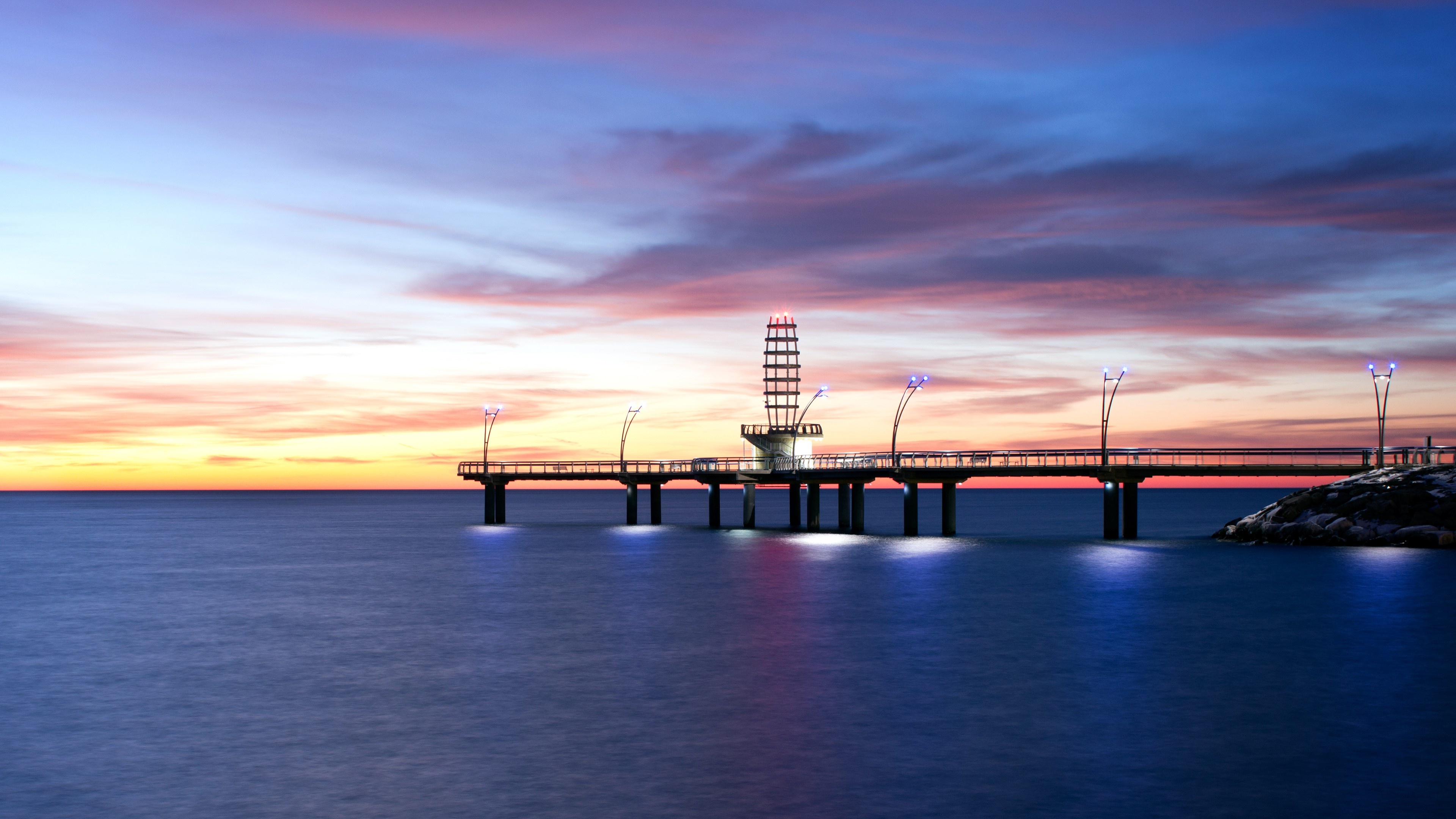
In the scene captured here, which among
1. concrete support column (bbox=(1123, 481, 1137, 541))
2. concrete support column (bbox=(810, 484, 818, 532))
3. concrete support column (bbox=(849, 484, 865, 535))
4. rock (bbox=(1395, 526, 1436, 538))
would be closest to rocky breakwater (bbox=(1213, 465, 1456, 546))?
rock (bbox=(1395, 526, 1436, 538))

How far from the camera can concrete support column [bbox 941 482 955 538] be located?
292ft

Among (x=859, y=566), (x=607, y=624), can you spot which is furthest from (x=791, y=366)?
(x=607, y=624)

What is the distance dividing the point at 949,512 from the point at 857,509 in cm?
702

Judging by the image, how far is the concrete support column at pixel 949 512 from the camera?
89.1 meters

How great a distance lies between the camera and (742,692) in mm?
28719

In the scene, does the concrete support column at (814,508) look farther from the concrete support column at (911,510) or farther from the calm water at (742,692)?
the calm water at (742,692)

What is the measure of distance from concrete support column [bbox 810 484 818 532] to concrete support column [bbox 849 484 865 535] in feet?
9.28

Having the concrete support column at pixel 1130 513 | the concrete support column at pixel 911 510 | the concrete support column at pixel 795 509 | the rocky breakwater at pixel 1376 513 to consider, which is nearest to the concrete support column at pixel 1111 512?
the concrete support column at pixel 1130 513

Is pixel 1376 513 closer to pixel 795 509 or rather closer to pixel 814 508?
pixel 814 508

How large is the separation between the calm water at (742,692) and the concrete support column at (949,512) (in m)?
25.3

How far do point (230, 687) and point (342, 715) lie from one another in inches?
226

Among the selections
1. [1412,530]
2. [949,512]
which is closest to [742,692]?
[1412,530]

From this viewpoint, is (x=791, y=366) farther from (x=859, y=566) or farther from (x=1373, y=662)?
(x=1373, y=662)

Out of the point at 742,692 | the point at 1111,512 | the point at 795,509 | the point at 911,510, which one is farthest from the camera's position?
the point at 795,509
